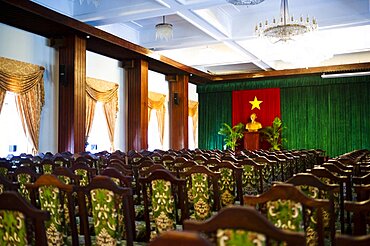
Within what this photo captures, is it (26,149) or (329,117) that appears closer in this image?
(26,149)

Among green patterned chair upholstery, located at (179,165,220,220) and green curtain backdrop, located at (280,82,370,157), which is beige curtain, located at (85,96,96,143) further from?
green curtain backdrop, located at (280,82,370,157)

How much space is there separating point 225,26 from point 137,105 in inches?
142

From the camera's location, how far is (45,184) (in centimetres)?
293

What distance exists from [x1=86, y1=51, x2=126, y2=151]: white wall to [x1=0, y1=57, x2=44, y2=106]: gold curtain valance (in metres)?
1.95

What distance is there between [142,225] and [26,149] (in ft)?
20.7

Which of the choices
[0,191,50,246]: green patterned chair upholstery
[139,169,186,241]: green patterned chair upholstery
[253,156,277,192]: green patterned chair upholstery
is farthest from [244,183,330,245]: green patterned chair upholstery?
[253,156,277,192]: green patterned chair upholstery

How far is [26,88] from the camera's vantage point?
894 centimetres

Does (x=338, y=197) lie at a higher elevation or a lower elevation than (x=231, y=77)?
lower

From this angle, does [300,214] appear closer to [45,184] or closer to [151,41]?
[45,184]

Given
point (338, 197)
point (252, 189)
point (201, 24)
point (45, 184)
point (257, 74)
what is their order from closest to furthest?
point (45, 184) → point (338, 197) → point (252, 189) → point (201, 24) → point (257, 74)

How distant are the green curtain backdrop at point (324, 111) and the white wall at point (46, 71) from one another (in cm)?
1041

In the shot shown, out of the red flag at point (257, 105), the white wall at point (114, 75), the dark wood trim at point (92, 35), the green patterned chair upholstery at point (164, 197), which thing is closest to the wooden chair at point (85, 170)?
the green patterned chair upholstery at point (164, 197)

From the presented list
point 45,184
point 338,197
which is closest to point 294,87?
point 338,197

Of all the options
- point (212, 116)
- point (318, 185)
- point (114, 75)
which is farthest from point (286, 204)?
point (212, 116)
